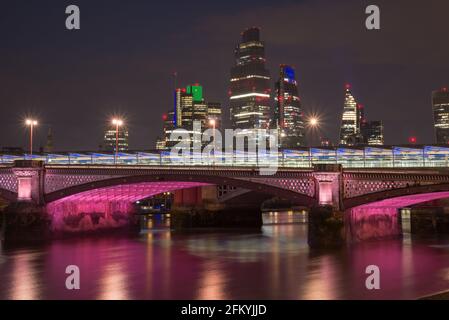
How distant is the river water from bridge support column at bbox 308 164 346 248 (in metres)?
1.54

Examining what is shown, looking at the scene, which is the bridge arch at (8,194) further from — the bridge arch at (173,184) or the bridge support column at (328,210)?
the bridge support column at (328,210)

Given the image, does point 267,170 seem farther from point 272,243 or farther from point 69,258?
point 69,258

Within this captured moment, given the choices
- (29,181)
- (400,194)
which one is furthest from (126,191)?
(400,194)

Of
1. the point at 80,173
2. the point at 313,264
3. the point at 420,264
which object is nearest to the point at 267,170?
the point at 313,264

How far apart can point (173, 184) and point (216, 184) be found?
30.9 ft

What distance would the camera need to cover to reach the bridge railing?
48031 millimetres

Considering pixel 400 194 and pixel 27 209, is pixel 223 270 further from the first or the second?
pixel 27 209

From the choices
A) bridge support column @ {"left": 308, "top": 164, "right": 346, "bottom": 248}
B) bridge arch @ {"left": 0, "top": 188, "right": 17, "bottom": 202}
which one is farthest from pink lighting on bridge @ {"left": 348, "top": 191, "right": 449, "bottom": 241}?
bridge arch @ {"left": 0, "top": 188, "right": 17, "bottom": 202}

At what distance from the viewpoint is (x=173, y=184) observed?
65125mm

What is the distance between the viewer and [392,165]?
49156mm

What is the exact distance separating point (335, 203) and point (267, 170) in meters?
7.72

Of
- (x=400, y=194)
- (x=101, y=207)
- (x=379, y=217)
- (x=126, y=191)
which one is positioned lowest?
(x=379, y=217)

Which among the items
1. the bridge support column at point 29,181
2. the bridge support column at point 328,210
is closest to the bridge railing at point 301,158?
the bridge support column at point 328,210

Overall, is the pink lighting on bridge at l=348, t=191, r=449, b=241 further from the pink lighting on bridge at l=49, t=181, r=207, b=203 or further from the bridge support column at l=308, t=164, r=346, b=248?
the pink lighting on bridge at l=49, t=181, r=207, b=203
